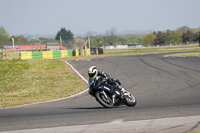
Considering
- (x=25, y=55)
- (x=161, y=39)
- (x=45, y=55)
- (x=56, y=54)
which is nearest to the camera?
(x=25, y=55)

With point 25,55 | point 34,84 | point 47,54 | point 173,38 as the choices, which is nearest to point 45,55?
point 47,54

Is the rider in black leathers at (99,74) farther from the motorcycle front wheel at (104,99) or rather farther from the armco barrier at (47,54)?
the armco barrier at (47,54)

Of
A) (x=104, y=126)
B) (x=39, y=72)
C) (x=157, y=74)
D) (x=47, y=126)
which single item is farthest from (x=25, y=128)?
(x=39, y=72)

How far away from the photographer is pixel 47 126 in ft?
24.7

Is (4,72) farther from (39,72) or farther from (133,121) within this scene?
(133,121)

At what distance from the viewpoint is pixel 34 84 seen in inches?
847

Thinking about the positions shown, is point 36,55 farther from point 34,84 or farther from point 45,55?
point 34,84

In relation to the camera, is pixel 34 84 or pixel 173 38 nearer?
pixel 34 84

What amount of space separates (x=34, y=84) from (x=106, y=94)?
12.0 meters

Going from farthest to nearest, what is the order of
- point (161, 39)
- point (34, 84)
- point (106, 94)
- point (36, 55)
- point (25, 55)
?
point (161, 39), point (36, 55), point (25, 55), point (34, 84), point (106, 94)

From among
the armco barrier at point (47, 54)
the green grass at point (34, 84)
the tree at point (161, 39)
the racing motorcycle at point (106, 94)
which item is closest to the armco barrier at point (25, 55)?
the armco barrier at point (47, 54)


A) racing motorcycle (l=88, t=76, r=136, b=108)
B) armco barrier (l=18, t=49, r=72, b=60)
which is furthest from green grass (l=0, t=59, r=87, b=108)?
armco barrier (l=18, t=49, r=72, b=60)

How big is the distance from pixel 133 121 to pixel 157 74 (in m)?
17.0

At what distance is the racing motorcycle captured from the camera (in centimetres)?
1023
